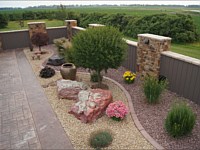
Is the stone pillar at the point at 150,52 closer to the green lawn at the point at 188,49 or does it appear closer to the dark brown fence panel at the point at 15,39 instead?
the green lawn at the point at 188,49

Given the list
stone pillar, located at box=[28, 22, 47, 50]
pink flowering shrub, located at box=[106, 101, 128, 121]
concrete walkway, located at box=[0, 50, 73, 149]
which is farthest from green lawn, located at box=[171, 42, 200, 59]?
stone pillar, located at box=[28, 22, 47, 50]

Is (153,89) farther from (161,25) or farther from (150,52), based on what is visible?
(161,25)

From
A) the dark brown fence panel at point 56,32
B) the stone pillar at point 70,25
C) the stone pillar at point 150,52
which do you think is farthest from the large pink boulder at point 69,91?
the dark brown fence panel at point 56,32

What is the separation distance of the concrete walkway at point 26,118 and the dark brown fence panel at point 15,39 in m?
5.14

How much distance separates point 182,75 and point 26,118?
15.9 feet

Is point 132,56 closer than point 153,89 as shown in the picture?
No

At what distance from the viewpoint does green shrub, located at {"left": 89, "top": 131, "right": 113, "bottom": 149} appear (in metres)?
4.37

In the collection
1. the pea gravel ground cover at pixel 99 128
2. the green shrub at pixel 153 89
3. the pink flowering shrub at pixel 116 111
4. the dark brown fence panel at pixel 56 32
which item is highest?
the dark brown fence panel at pixel 56 32

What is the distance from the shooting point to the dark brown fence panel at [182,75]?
19.3 feet

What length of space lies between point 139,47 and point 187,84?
245 centimetres

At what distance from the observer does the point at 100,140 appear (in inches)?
174

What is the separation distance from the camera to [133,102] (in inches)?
247

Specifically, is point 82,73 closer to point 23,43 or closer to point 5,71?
point 5,71

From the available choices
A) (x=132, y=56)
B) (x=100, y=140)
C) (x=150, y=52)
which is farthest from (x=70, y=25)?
(x=100, y=140)
